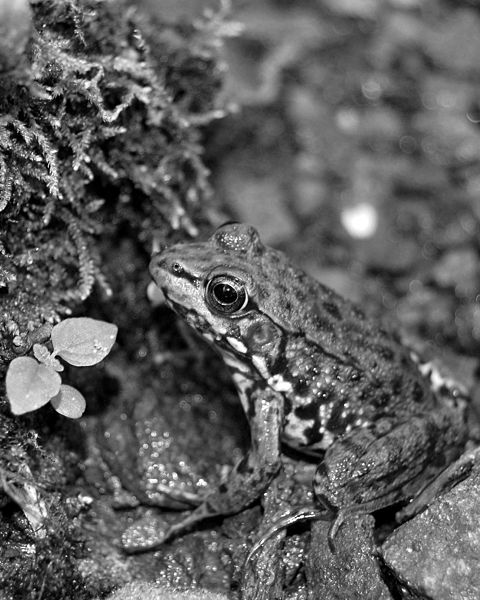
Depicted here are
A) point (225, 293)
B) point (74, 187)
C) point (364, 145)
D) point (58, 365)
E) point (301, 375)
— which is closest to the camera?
point (58, 365)

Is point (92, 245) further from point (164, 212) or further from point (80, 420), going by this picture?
point (80, 420)

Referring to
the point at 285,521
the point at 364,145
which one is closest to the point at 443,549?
the point at 285,521

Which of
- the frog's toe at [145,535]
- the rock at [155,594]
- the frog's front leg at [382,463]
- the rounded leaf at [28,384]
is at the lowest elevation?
the frog's toe at [145,535]

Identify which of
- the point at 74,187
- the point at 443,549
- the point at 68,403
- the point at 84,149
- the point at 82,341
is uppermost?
the point at 84,149

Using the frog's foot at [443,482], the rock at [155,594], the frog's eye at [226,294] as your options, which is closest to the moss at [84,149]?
the frog's eye at [226,294]

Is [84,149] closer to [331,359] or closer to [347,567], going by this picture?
[331,359]

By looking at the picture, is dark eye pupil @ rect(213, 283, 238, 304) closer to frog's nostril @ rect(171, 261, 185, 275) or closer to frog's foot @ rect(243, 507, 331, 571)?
frog's nostril @ rect(171, 261, 185, 275)

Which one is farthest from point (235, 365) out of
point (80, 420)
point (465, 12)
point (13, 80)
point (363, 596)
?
point (465, 12)

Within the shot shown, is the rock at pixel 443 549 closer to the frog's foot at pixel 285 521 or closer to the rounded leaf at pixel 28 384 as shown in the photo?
the frog's foot at pixel 285 521
